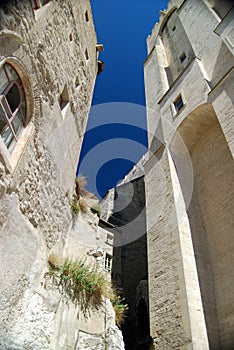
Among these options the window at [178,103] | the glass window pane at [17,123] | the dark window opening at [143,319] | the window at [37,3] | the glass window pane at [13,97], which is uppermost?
the window at [178,103]

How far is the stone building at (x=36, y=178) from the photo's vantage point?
141 inches

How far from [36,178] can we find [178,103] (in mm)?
7738

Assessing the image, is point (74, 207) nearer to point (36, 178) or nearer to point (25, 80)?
point (36, 178)

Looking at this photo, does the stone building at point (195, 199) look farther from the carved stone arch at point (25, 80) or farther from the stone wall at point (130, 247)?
the carved stone arch at point (25, 80)

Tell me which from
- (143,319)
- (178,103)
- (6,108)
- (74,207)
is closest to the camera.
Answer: (6,108)

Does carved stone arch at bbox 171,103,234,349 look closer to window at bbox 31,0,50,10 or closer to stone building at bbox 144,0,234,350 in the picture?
stone building at bbox 144,0,234,350

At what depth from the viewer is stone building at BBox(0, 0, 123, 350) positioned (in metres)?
3.59

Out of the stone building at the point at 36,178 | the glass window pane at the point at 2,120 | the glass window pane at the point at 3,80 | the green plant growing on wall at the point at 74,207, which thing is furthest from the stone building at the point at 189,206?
the glass window pane at the point at 3,80

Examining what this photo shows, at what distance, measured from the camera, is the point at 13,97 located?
3.97 metres

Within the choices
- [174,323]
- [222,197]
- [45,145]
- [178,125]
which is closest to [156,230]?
[222,197]

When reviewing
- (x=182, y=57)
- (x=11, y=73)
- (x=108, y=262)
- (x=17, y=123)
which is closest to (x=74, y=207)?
(x=17, y=123)

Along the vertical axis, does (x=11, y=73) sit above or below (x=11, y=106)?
above

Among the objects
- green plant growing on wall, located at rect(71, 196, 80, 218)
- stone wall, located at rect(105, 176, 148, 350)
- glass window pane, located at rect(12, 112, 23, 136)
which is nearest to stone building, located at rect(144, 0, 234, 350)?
green plant growing on wall, located at rect(71, 196, 80, 218)

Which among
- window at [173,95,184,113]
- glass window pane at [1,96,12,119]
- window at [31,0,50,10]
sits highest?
window at [173,95,184,113]
